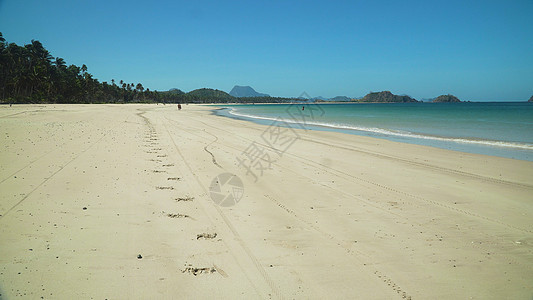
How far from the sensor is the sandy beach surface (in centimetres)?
294

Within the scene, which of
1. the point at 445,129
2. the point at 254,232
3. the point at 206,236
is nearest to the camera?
the point at 206,236

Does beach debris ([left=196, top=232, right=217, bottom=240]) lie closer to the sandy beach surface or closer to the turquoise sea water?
the sandy beach surface

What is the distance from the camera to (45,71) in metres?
63.8

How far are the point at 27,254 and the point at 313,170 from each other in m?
6.51

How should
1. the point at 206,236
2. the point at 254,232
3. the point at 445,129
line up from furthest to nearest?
the point at 445,129
the point at 254,232
the point at 206,236

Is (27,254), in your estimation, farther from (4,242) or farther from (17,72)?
(17,72)

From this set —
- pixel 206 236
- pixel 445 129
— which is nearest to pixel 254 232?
pixel 206 236

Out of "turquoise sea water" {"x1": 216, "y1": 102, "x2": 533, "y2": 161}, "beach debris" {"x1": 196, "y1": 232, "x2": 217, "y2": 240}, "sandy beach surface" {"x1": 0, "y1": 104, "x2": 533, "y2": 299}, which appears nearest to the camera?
"sandy beach surface" {"x1": 0, "y1": 104, "x2": 533, "y2": 299}

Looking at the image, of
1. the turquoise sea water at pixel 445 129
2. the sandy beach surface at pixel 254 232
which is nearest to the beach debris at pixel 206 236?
the sandy beach surface at pixel 254 232

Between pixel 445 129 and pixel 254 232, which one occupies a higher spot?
pixel 445 129

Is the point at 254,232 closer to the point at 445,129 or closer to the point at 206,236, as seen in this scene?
the point at 206,236

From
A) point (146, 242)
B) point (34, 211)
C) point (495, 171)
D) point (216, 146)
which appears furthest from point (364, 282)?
point (216, 146)

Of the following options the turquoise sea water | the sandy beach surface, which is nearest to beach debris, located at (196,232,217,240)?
the sandy beach surface

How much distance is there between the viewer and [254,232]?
415 cm
